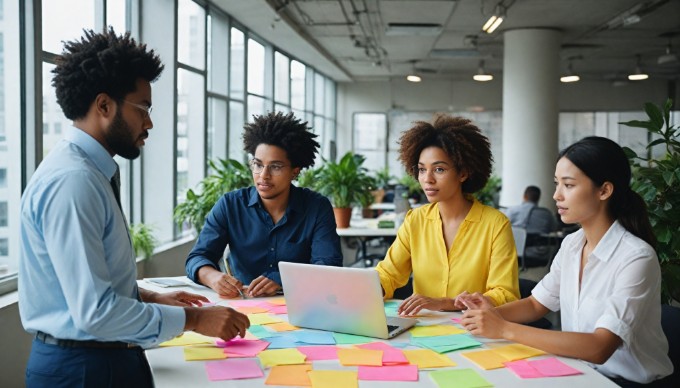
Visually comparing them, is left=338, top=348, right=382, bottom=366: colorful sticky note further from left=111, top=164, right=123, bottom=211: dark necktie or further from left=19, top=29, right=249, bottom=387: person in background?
left=111, top=164, right=123, bottom=211: dark necktie

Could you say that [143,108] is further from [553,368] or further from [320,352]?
[553,368]

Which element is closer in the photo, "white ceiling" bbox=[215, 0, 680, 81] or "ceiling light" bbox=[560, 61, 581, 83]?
"white ceiling" bbox=[215, 0, 680, 81]

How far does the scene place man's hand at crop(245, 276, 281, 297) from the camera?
2.74 meters

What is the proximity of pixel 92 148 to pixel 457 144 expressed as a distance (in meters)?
1.62

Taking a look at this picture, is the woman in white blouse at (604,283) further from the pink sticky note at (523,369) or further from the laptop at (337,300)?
the laptop at (337,300)

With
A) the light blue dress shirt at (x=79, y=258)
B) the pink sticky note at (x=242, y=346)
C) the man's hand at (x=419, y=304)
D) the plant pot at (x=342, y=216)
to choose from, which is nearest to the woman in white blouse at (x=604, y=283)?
the man's hand at (x=419, y=304)

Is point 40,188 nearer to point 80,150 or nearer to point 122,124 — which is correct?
point 80,150

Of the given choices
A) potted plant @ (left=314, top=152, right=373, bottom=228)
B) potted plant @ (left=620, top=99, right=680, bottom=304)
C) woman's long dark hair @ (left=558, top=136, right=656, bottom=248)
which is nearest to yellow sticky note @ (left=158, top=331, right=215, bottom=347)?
woman's long dark hair @ (left=558, top=136, right=656, bottom=248)

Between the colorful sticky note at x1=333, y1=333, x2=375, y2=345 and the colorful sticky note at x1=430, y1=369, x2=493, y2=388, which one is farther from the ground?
the colorful sticky note at x1=333, y1=333, x2=375, y2=345

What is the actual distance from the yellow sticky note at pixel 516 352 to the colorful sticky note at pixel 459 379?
0.18 metres

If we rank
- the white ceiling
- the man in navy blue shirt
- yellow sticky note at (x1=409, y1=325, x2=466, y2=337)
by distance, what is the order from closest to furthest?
1. yellow sticky note at (x1=409, y1=325, x2=466, y2=337)
2. the man in navy blue shirt
3. the white ceiling

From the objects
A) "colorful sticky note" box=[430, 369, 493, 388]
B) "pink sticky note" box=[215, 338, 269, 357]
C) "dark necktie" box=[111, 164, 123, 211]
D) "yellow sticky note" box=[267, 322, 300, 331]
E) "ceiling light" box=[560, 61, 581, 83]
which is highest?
"ceiling light" box=[560, 61, 581, 83]

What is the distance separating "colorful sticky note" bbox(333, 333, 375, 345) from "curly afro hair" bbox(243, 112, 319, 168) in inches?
48.0

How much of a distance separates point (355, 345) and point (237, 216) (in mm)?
1227
